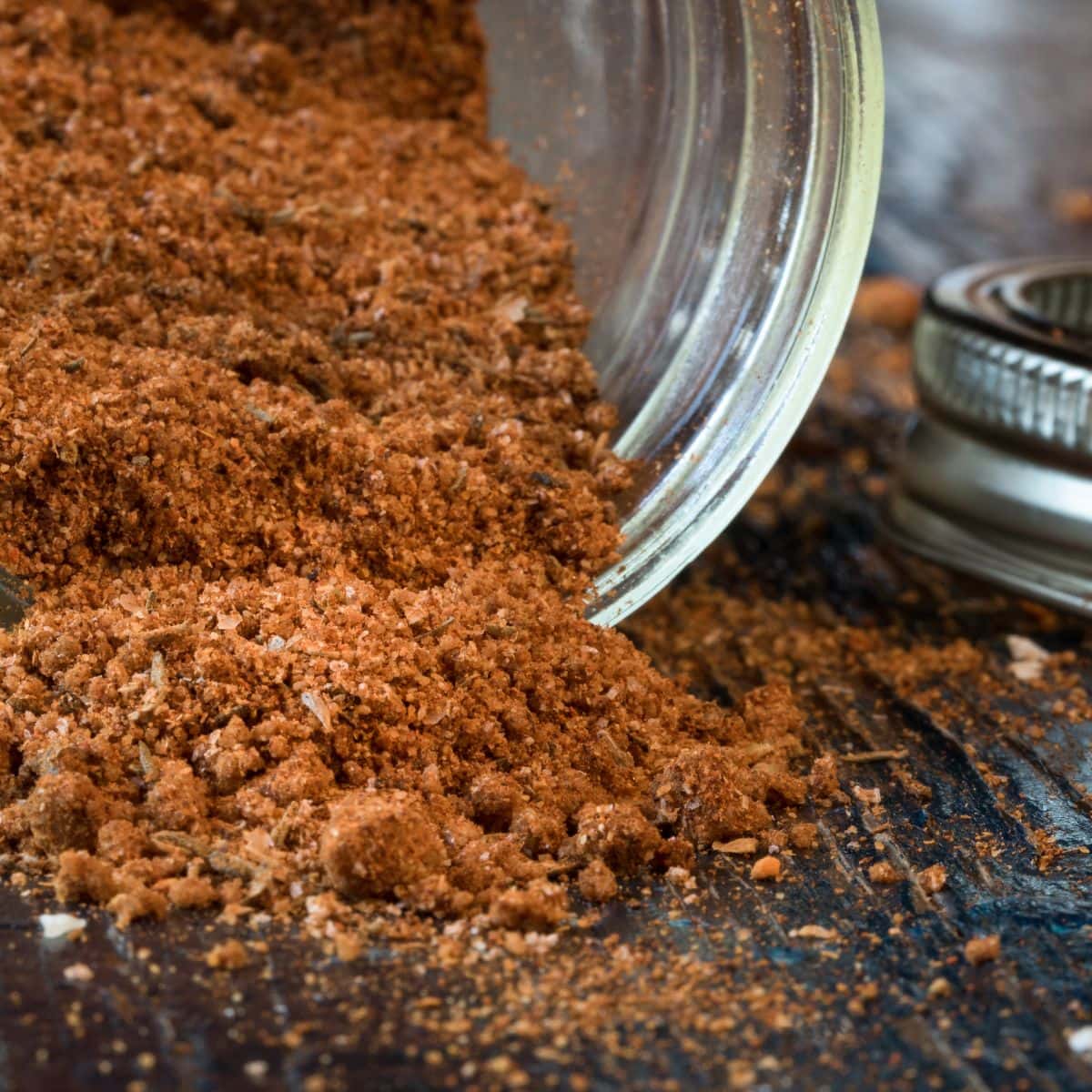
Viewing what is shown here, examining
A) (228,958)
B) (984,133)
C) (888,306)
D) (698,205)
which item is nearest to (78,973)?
(228,958)

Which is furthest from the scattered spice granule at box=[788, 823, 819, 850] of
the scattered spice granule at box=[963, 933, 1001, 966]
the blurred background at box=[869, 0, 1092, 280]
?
the blurred background at box=[869, 0, 1092, 280]

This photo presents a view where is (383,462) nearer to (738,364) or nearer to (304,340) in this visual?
(304,340)

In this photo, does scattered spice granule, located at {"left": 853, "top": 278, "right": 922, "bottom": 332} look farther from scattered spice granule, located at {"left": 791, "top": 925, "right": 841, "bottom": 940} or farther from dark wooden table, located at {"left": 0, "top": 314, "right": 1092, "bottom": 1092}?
scattered spice granule, located at {"left": 791, "top": 925, "right": 841, "bottom": 940}

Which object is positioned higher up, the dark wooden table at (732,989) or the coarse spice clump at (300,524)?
the coarse spice clump at (300,524)

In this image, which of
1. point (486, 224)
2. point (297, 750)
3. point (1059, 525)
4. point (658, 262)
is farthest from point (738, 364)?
point (297, 750)

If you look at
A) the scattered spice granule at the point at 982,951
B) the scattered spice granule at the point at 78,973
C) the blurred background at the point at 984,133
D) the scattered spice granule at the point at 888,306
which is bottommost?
the scattered spice granule at the point at 78,973

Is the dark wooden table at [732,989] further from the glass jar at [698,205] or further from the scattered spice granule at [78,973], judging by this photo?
the glass jar at [698,205]

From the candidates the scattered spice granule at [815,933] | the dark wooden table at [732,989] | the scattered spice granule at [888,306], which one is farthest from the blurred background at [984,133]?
the scattered spice granule at [815,933]
